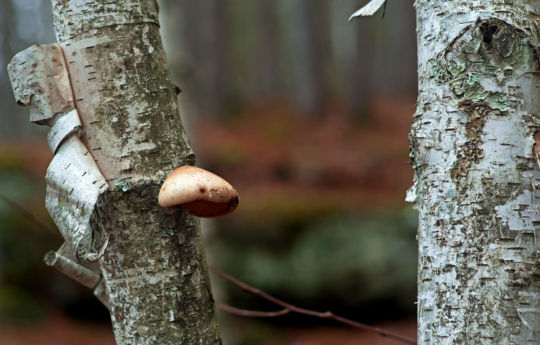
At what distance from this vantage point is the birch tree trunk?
3.91ft

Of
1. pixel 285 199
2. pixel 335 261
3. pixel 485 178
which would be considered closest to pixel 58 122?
pixel 485 178

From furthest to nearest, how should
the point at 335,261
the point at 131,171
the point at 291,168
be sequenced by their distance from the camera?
the point at 291,168, the point at 335,261, the point at 131,171

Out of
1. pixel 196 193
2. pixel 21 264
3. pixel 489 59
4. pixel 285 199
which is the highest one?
pixel 489 59

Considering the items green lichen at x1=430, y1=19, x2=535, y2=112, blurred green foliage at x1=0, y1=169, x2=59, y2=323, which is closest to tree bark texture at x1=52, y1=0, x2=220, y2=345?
green lichen at x1=430, y1=19, x2=535, y2=112

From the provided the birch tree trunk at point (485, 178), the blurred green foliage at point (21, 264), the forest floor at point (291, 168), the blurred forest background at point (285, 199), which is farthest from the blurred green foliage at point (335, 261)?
the birch tree trunk at point (485, 178)

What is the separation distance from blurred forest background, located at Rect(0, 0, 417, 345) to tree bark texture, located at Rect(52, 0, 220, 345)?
3.41m

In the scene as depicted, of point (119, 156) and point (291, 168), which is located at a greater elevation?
point (119, 156)

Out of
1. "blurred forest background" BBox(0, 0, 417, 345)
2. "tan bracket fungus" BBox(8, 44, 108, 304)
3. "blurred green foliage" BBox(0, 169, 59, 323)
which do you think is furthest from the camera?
"blurred green foliage" BBox(0, 169, 59, 323)

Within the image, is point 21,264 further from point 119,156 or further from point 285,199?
point 119,156

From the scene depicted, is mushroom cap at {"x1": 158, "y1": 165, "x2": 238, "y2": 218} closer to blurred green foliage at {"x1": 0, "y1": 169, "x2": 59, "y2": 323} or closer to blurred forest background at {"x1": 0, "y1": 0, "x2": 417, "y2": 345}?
blurred forest background at {"x1": 0, "y1": 0, "x2": 417, "y2": 345}

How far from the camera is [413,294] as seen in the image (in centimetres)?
708

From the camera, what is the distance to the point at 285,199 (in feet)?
26.2

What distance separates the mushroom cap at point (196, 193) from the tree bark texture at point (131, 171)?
76mm

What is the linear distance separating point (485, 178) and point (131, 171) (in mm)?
942
